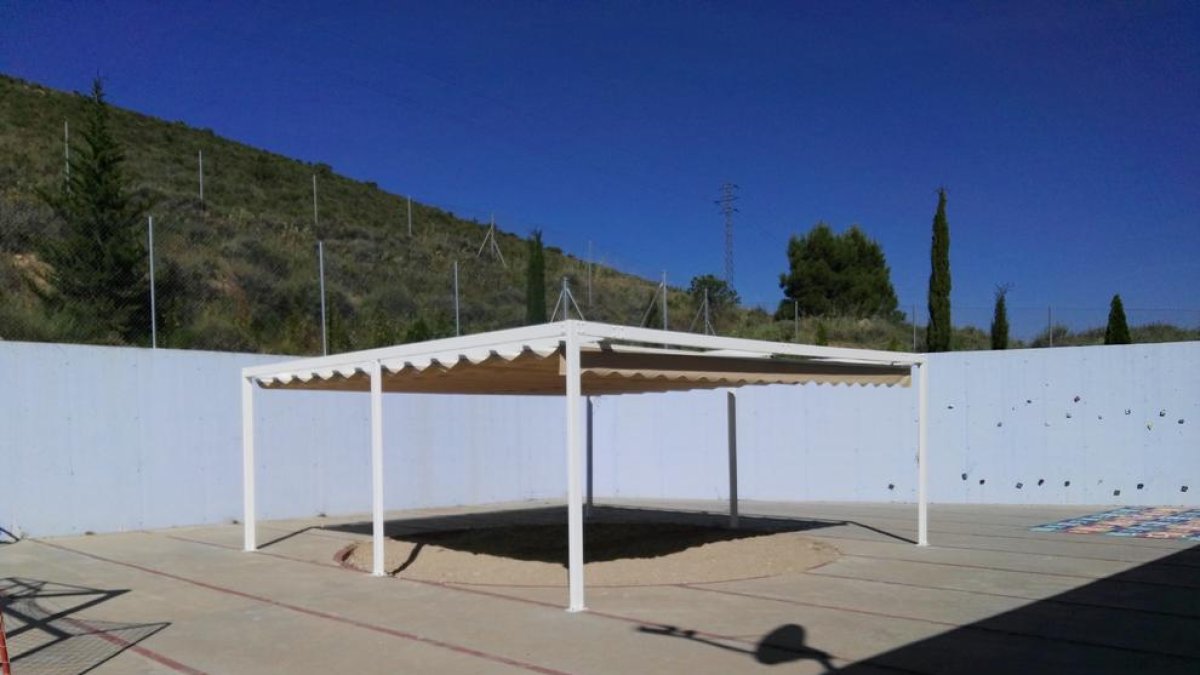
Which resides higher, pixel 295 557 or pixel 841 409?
pixel 841 409

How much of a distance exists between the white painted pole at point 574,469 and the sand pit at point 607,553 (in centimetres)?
143

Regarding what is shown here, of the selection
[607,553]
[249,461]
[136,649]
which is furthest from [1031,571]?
[249,461]

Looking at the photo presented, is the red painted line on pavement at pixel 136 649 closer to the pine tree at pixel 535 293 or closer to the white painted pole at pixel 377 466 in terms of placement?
the white painted pole at pixel 377 466

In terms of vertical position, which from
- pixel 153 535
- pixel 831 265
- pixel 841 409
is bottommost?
pixel 153 535

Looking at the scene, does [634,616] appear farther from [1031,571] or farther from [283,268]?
[283,268]

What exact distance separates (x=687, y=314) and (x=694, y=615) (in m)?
20.0

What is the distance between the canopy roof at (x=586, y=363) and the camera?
27.8ft

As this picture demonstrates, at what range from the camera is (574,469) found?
8.20 metres

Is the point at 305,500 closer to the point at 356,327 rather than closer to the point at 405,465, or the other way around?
the point at 405,465

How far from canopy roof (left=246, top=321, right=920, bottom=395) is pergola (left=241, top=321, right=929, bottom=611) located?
0.04 feet

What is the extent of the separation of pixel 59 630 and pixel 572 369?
183 inches

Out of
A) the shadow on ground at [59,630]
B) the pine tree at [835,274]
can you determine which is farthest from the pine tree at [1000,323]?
the shadow on ground at [59,630]

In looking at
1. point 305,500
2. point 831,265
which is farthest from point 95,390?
point 831,265

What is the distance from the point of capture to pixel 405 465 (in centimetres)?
1802
